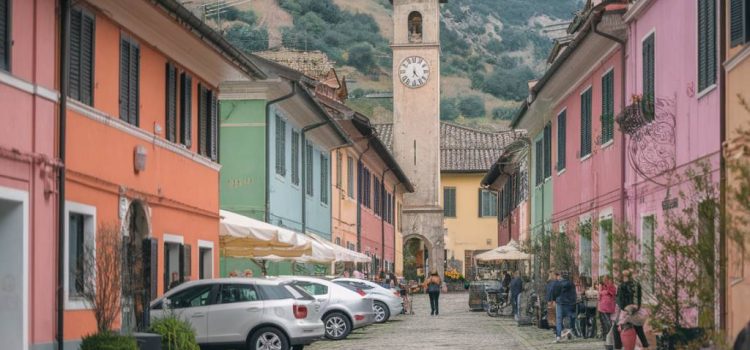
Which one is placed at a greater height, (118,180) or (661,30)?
(661,30)

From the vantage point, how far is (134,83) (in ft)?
67.7

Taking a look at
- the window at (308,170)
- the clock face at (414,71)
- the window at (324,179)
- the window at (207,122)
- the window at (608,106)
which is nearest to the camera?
the window at (207,122)

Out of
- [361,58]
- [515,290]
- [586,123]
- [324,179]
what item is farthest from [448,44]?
[586,123]

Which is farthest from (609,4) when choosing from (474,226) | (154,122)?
(474,226)

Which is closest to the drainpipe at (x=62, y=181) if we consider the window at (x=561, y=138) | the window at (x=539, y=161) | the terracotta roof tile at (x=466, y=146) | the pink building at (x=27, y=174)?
the pink building at (x=27, y=174)

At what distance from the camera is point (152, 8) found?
62.8 feet

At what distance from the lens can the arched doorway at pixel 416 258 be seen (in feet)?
268

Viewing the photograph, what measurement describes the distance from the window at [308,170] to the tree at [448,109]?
10698 cm

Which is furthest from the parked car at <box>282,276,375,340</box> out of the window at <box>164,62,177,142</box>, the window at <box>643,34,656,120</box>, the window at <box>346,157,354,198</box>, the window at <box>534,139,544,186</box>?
the window at <box>346,157,354,198</box>

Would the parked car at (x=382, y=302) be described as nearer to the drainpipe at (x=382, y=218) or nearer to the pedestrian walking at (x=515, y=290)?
the pedestrian walking at (x=515, y=290)

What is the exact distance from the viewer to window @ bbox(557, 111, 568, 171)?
1404 inches

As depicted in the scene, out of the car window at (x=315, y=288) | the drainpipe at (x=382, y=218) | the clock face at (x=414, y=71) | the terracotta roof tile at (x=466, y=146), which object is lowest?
the car window at (x=315, y=288)

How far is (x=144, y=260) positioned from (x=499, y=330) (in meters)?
15.6

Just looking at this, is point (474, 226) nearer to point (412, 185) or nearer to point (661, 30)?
point (412, 185)
